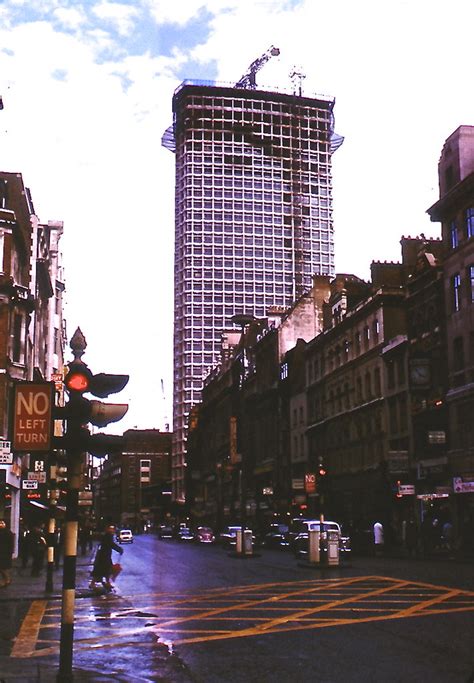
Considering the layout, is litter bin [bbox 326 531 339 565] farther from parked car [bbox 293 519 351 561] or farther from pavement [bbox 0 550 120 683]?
pavement [bbox 0 550 120 683]

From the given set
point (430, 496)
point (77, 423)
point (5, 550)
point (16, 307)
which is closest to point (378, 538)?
point (430, 496)

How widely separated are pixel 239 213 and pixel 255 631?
525ft

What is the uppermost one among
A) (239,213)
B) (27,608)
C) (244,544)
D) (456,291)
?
(239,213)

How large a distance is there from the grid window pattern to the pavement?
126990 millimetres

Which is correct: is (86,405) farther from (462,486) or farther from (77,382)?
(462,486)

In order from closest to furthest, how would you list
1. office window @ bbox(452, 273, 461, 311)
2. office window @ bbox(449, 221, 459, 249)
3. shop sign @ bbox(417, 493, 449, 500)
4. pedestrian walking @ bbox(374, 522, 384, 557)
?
pedestrian walking @ bbox(374, 522, 384, 557)
shop sign @ bbox(417, 493, 449, 500)
office window @ bbox(452, 273, 461, 311)
office window @ bbox(449, 221, 459, 249)

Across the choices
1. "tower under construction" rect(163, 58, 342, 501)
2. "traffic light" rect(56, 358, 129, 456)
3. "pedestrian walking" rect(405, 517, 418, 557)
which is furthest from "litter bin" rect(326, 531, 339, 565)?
"tower under construction" rect(163, 58, 342, 501)

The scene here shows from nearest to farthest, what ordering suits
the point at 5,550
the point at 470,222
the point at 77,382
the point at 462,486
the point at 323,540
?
the point at 77,382
the point at 5,550
the point at 323,540
the point at 462,486
the point at 470,222

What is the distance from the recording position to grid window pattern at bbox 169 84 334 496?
563ft

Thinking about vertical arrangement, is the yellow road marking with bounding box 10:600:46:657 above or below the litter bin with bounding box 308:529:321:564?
below

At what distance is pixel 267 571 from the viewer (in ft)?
108

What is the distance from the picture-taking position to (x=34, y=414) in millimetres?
10266

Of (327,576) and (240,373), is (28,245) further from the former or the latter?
(240,373)

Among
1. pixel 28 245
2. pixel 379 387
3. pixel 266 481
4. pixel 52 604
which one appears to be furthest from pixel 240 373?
pixel 52 604
